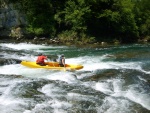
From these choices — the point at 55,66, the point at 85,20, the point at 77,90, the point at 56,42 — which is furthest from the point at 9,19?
the point at 77,90

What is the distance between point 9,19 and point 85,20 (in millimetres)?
10380

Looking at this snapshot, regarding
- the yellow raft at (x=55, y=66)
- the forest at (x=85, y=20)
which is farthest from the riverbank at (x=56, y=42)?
the yellow raft at (x=55, y=66)

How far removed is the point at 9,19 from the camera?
39938 millimetres

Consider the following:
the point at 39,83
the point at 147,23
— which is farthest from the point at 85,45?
the point at 39,83

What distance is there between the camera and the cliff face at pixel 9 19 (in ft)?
130

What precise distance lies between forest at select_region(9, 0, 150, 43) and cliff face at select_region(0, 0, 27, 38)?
0.81m

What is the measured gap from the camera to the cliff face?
3950cm

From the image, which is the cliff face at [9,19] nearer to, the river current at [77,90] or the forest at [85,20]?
the forest at [85,20]

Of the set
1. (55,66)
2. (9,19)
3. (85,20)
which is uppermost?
(9,19)

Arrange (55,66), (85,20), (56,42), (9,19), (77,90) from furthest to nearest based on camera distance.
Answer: (9,19), (85,20), (56,42), (55,66), (77,90)

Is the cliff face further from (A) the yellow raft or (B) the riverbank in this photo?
(A) the yellow raft

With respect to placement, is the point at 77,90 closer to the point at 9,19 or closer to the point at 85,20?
the point at 85,20

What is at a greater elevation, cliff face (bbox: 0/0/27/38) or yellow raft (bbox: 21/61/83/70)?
cliff face (bbox: 0/0/27/38)

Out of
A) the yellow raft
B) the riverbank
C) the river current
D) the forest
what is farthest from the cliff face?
the yellow raft
